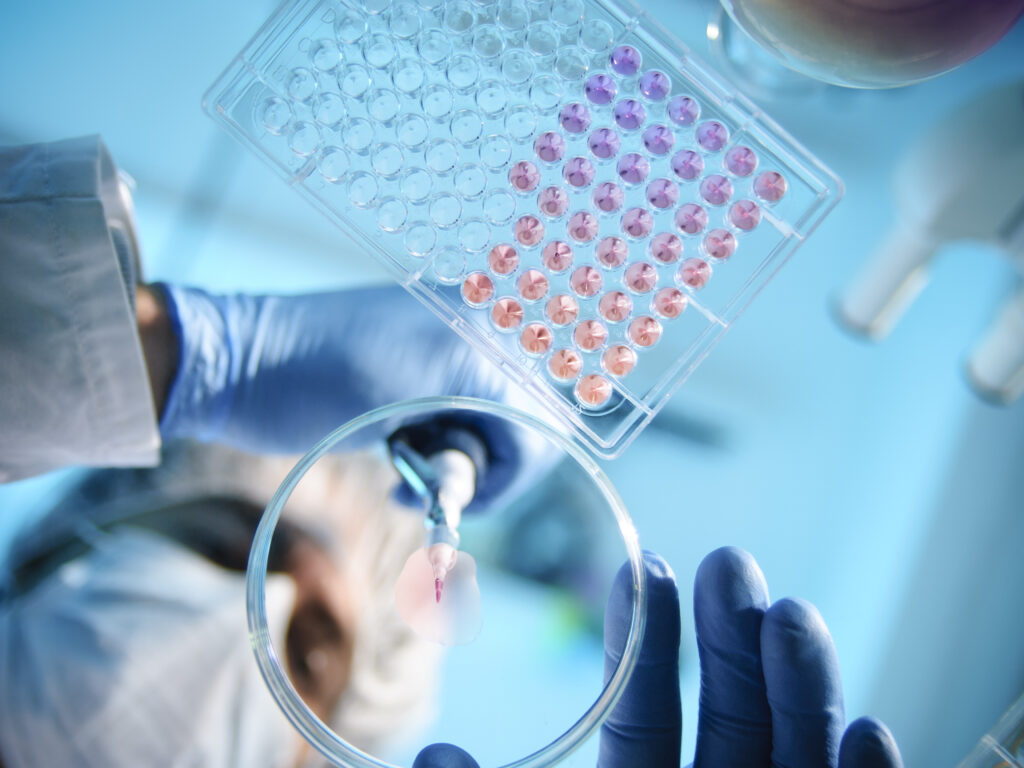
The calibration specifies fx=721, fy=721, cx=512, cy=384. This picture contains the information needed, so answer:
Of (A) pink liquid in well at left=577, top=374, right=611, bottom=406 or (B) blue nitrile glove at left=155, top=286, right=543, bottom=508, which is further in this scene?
(B) blue nitrile glove at left=155, top=286, right=543, bottom=508

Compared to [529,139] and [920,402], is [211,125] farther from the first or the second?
[920,402]

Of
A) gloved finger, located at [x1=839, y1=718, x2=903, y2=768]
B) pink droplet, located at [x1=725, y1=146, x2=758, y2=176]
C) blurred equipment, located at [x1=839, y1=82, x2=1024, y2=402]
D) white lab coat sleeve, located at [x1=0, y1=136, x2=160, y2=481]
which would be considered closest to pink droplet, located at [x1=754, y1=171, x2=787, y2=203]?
pink droplet, located at [x1=725, y1=146, x2=758, y2=176]

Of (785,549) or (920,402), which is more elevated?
(920,402)

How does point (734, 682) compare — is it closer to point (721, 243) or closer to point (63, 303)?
point (721, 243)

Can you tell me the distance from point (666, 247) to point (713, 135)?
0.31 feet

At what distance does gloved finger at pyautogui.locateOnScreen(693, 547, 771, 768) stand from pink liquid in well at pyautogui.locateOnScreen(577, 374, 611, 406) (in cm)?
16

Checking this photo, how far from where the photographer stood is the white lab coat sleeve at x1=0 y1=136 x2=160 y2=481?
0.53 m

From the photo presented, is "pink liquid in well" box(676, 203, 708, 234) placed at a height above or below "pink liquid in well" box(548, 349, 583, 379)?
above

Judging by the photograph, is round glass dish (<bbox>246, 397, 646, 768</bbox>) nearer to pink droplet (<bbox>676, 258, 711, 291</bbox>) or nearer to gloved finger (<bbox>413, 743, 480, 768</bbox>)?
gloved finger (<bbox>413, 743, 480, 768</bbox>)

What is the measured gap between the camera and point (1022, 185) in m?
0.62

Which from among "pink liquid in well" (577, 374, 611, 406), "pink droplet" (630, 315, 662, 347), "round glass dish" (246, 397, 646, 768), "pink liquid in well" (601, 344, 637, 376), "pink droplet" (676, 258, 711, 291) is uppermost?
"pink droplet" (676, 258, 711, 291)

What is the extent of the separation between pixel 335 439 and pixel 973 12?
48 cm

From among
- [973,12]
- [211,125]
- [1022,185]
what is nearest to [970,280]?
[1022,185]

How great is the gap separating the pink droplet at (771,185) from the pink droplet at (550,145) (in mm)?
153
